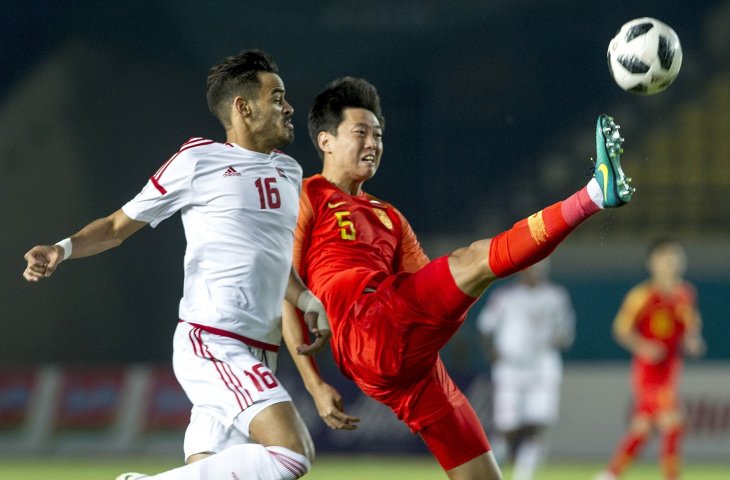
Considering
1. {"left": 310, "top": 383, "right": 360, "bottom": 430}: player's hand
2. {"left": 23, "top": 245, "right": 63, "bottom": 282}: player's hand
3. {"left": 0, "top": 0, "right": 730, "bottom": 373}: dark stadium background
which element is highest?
{"left": 0, "top": 0, "right": 730, "bottom": 373}: dark stadium background

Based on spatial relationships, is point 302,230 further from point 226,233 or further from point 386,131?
point 386,131

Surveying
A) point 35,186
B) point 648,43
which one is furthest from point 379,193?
point 648,43

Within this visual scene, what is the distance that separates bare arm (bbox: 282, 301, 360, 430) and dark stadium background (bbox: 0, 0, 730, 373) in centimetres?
715

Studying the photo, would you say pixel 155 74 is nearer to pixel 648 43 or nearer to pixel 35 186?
pixel 35 186

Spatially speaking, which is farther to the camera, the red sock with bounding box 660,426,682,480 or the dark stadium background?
the dark stadium background

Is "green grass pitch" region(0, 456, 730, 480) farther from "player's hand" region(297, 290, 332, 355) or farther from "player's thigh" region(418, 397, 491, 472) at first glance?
"player's hand" region(297, 290, 332, 355)

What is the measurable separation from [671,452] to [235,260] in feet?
18.4

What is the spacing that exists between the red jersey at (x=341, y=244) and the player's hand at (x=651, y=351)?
4.49 metres

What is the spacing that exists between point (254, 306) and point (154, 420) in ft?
24.1

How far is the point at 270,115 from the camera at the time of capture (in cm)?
462

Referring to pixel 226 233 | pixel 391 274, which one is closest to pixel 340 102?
pixel 391 274

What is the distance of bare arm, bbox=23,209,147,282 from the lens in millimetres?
4090

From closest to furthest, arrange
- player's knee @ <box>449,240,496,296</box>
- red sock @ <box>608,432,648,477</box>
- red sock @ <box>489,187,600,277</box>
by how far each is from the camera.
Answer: red sock @ <box>489,187,600,277</box> → player's knee @ <box>449,240,496,296</box> → red sock @ <box>608,432,648,477</box>

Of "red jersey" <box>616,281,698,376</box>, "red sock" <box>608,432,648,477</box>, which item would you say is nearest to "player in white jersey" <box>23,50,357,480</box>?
"red sock" <box>608,432,648,477</box>
